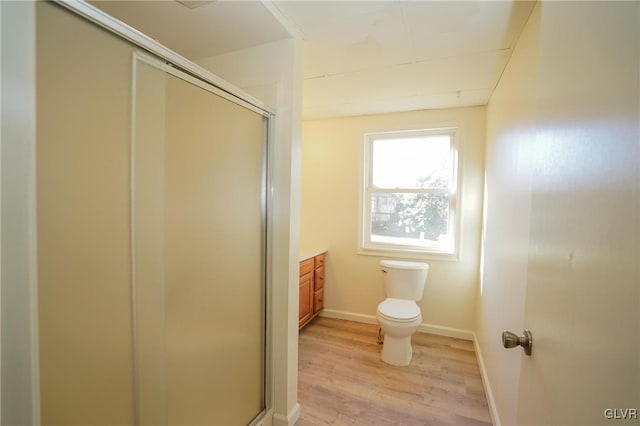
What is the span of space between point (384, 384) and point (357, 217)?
1.67 m

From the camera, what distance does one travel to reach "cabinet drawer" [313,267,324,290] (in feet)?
10.2

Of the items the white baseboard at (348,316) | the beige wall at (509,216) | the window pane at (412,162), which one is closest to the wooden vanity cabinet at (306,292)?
the white baseboard at (348,316)

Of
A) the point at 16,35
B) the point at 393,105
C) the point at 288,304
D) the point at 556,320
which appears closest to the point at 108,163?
the point at 16,35

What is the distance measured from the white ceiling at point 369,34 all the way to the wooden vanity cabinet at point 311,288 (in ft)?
5.78

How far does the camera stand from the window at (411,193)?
2.91 metres

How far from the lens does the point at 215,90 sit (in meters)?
1.28

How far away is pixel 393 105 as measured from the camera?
277cm

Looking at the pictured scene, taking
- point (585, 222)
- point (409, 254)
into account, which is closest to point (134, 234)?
point (585, 222)

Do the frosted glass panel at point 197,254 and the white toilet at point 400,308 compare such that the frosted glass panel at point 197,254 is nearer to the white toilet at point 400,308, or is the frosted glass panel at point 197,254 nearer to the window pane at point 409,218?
the white toilet at point 400,308

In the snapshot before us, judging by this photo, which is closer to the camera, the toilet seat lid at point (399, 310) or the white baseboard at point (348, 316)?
the toilet seat lid at point (399, 310)

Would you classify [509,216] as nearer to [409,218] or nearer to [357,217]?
[409,218]

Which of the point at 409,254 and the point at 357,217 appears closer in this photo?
the point at 409,254

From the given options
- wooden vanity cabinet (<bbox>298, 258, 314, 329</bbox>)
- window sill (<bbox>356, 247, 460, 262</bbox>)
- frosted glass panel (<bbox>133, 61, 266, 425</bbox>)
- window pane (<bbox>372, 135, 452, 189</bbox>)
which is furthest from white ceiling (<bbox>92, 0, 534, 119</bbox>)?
wooden vanity cabinet (<bbox>298, 258, 314, 329</bbox>)

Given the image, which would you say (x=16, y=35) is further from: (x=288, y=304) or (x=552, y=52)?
(x=288, y=304)
